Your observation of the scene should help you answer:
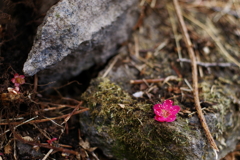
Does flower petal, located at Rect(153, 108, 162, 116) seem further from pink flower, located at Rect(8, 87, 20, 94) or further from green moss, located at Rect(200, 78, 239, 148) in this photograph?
pink flower, located at Rect(8, 87, 20, 94)

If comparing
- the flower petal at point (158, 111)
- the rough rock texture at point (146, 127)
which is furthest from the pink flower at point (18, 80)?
the flower petal at point (158, 111)

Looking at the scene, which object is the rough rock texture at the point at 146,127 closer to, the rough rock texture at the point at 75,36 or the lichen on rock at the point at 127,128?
the lichen on rock at the point at 127,128

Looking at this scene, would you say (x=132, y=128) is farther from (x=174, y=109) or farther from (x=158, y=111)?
(x=174, y=109)

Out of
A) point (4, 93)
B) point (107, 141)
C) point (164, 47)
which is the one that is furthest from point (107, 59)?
point (4, 93)

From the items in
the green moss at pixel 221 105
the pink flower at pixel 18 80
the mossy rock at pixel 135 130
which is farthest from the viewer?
the green moss at pixel 221 105

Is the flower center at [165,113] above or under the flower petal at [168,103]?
under

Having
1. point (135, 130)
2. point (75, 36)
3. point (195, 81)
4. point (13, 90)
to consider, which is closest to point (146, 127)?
point (135, 130)
